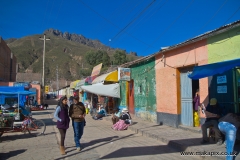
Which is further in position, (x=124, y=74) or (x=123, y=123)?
(x=124, y=74)

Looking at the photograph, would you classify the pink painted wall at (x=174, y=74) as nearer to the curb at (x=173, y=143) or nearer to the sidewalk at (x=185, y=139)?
the sidewalk at (x=185, y=139)

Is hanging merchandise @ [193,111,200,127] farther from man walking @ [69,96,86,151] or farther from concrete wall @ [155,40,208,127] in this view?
man walking @ [69,96,86,151]

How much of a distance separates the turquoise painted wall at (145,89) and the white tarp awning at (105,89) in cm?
→ 213

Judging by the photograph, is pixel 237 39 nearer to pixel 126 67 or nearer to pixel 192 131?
pixel 192 131

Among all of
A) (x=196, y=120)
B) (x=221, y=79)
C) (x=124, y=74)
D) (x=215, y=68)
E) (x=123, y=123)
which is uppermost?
(x=124, y=74)

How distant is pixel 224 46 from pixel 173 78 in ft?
9.83

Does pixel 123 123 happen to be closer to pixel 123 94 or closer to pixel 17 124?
pixel 17 124

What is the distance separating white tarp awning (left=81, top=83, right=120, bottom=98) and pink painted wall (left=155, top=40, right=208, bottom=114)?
5.06 meters

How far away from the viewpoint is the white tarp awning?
592 inches

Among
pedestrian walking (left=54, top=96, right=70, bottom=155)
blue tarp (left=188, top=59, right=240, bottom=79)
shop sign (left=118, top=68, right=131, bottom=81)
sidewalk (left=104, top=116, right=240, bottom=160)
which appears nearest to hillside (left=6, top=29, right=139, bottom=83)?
shop sign (left=118, top=68, right=131, bottom=81)

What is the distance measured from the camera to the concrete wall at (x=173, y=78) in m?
8.21

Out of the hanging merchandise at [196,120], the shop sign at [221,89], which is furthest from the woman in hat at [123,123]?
the shop sign at [221,89]

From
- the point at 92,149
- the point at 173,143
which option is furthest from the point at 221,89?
the point at 92,149

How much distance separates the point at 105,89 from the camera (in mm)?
15367
